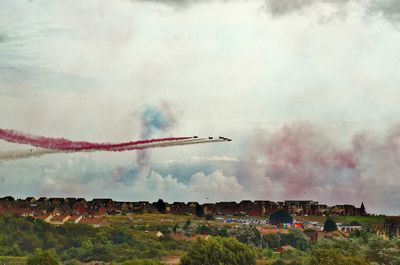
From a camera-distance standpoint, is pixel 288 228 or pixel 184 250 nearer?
pixel 184 250

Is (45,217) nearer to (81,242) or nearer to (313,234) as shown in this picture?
(81,242)

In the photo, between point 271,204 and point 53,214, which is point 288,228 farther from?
point 53,214

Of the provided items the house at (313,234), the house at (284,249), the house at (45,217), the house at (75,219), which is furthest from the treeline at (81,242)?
the house at (313,234)

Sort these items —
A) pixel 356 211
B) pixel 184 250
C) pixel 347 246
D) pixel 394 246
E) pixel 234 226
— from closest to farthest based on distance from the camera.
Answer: pixel 394 246 → pixel 347 246 → pixel 184 250 → pixel 234 226 → pixel 356 211

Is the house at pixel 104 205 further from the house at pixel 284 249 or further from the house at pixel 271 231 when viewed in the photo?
the house at pixel 284 249

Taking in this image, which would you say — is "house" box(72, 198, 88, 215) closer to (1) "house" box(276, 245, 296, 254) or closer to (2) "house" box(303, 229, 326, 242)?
(2) "house" box(303, 229, 326, 242)

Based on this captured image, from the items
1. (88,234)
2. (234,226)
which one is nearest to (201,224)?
(234,226)
